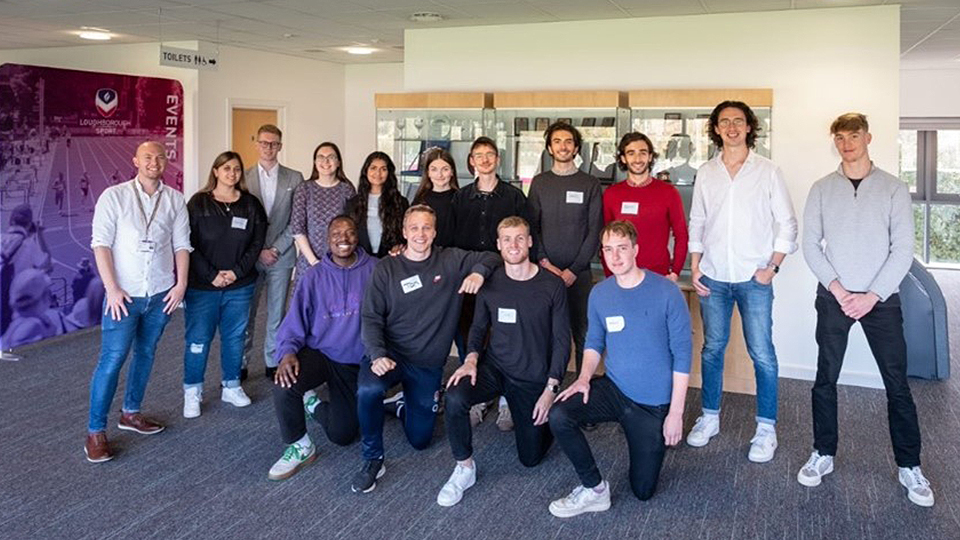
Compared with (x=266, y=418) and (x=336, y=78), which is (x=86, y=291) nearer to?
(x=266, y=418)

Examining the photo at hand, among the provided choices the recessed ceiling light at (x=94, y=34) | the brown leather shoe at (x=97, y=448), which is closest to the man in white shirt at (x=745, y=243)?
the brown leather shoe at (x=97, y=448)

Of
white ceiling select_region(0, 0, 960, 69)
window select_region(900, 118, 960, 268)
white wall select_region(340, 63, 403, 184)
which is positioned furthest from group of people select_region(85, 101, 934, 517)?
window select_region(900, 118, 960, 268)

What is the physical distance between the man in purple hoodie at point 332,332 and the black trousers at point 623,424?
43.1 inches

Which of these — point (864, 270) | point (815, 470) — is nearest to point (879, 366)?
point (864, 270)

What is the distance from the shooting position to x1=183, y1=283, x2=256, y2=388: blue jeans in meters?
4.38

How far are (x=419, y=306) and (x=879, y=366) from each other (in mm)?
2030

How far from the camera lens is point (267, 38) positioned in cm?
737

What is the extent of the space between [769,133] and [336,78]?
590cm

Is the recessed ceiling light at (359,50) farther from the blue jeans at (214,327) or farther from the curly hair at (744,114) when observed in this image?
the curly hair at (744,114)

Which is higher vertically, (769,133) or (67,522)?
(769,133)

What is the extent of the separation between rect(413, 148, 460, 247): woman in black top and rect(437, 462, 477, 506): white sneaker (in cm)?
137

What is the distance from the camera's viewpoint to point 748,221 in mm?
3736

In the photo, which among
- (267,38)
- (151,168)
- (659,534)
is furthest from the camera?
(267,38)

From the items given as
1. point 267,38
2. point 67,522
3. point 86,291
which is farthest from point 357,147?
point 67,522
